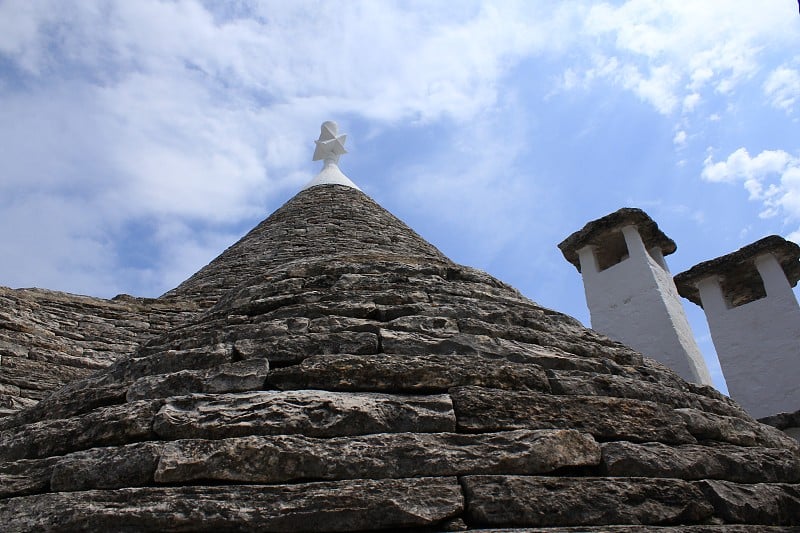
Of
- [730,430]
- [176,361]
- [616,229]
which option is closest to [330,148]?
[616,229]

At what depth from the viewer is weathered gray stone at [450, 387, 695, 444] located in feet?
6.92

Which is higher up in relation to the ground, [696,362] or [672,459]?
[696,362]

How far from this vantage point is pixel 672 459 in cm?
214

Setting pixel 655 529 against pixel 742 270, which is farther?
pixel 742 270

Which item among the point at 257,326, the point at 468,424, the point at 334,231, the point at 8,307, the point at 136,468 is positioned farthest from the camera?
the point at 334,231

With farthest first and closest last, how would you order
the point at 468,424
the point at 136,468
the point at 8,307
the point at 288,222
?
the point at 288,222, the point at 8,307, the point at 468,424, the point at 136,468

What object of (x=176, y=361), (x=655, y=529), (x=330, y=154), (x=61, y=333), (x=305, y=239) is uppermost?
(x=330, y=154)

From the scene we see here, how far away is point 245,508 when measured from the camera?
1.68 metres

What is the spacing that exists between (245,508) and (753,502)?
1.70 metres

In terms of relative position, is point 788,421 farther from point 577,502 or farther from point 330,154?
point 330,154

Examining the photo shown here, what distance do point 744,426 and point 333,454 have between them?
1.92 meters

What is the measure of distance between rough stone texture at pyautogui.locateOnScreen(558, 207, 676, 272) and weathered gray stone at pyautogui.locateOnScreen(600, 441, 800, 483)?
5943 mm

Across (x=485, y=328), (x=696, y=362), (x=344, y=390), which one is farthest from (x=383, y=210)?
(x=344, y=390)

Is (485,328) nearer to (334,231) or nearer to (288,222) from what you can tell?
(334,231)
